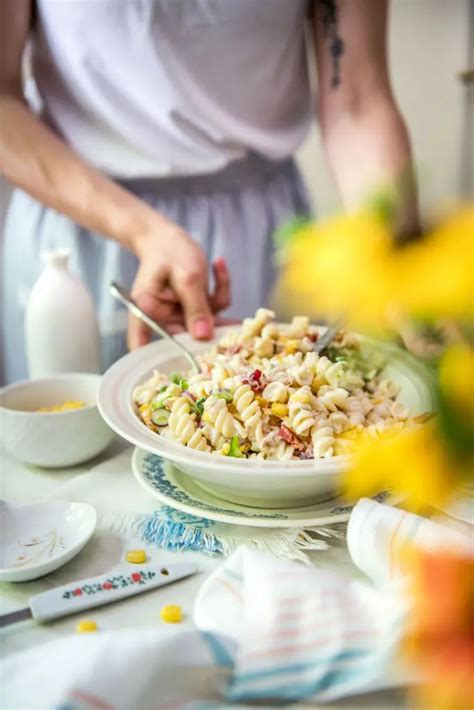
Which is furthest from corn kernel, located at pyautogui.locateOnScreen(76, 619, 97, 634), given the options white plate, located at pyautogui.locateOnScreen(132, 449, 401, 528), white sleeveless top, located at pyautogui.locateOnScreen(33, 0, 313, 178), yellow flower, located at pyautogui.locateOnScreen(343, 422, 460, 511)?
white sleeveless top, located at pyautogui.locateOnScreen(33, 0, 313, 178)

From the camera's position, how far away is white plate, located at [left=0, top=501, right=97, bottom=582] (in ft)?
2.30

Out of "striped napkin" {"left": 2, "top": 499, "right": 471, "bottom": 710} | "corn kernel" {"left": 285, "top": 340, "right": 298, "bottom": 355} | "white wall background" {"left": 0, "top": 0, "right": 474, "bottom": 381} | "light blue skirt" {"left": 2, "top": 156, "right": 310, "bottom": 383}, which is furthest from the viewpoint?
"white wall background" {"left": 0, "top": 0, "right": 474, "bottom": 381}

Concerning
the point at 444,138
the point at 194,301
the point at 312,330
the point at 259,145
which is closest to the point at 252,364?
the point at 312,330

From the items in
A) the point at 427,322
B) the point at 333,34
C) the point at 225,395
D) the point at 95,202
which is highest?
the point at 333,34

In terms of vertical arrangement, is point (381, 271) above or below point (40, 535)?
above

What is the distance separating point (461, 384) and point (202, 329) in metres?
0.80

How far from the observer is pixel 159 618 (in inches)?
26.0

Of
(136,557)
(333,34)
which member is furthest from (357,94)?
(136,557)

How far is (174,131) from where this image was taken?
1.43m

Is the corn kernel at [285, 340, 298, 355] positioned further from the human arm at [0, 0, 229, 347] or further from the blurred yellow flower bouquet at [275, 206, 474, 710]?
the blurred yellow flower bouquet at [275, 206, 474, 710]

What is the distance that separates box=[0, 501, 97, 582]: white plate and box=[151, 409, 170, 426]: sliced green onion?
4.6 inches

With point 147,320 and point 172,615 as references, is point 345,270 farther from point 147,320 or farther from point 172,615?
point 147,320

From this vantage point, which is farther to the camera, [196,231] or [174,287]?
[196,231]

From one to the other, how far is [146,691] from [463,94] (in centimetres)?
376
